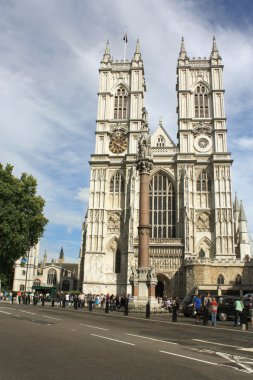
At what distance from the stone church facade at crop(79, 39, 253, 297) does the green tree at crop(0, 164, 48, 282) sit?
13.5 metres

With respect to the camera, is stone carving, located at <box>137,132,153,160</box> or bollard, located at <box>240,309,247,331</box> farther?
stone carving, located at <box>137,132,153,160</box>

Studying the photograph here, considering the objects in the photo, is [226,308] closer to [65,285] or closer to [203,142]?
[203,142]

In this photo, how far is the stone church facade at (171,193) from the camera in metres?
42.6

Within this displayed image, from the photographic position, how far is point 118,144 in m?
50.1

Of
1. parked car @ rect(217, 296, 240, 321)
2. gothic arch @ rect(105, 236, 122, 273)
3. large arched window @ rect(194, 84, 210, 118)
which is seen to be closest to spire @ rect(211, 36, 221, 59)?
large arched window @ rect(194, 84, 210, 118)

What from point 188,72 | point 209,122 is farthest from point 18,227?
point 188,72

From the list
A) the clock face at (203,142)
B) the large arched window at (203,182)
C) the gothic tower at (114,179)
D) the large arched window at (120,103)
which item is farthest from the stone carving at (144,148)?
the large arched window at (120,103)

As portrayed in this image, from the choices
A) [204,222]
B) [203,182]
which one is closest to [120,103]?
[203,182]

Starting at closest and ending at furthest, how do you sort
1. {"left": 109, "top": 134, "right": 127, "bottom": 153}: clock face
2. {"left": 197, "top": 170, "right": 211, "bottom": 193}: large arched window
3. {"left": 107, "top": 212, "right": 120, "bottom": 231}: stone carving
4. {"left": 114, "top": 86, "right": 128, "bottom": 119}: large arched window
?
{"left": 107, "top": 212, "right": 120, "bottom": 231}: stone carving
{"left": 197, "top": 170, "right": 211, "bottom": 193}: large arched window
{"left": 109, "top": 134, "right": 127, "bottom": 153}: clock face
{"left": 114, "top": 86, "right": 128, "bottom": 119}: large arched window

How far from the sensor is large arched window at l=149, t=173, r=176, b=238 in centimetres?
4584

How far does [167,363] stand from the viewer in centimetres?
716

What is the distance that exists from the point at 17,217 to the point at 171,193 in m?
21.9

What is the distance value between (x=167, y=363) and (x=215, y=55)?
170 feet

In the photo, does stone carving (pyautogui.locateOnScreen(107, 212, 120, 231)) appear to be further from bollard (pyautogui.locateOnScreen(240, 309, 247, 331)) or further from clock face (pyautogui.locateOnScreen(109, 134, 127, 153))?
bollard (pyautogui.locateOnScreen(240, 309, 247, 331))
